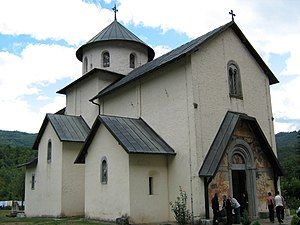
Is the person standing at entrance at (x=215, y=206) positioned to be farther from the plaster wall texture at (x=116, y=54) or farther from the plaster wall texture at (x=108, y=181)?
the plaster wall texture at (x=116, y=54)

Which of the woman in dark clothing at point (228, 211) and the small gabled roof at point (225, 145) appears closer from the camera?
the woman in dark clothing at point (228, 211)

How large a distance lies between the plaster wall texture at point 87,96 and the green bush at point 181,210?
31.1ft

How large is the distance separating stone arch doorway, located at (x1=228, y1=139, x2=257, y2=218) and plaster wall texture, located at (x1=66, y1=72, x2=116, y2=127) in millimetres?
10052

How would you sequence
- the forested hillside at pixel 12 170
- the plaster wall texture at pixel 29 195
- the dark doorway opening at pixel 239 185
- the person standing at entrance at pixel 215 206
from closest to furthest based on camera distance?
the person standing at entrance at pixel 215 206
the dark doorway opening at pixel 239 185
the plaster wall texture at pixel 29 195
the forested hillside at pixel 12 170

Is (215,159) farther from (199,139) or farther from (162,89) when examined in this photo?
(162,89)

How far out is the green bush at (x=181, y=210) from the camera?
15.5 meters

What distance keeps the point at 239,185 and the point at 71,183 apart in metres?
Answer: 9.74

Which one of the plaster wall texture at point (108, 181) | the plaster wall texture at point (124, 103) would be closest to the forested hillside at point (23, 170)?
the plaster wall texture at point (124, 103)

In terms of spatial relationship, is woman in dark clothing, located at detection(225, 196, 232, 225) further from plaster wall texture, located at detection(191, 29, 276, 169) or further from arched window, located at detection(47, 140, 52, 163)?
arched window, located at detection(47, 140, 52, 163)

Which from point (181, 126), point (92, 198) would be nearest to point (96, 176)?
point (92, 198)

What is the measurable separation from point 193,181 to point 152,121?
14.1ft

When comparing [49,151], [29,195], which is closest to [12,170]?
[29,195]

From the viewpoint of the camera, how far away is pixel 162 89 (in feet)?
62.8

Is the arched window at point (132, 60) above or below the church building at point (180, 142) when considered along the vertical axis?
above
